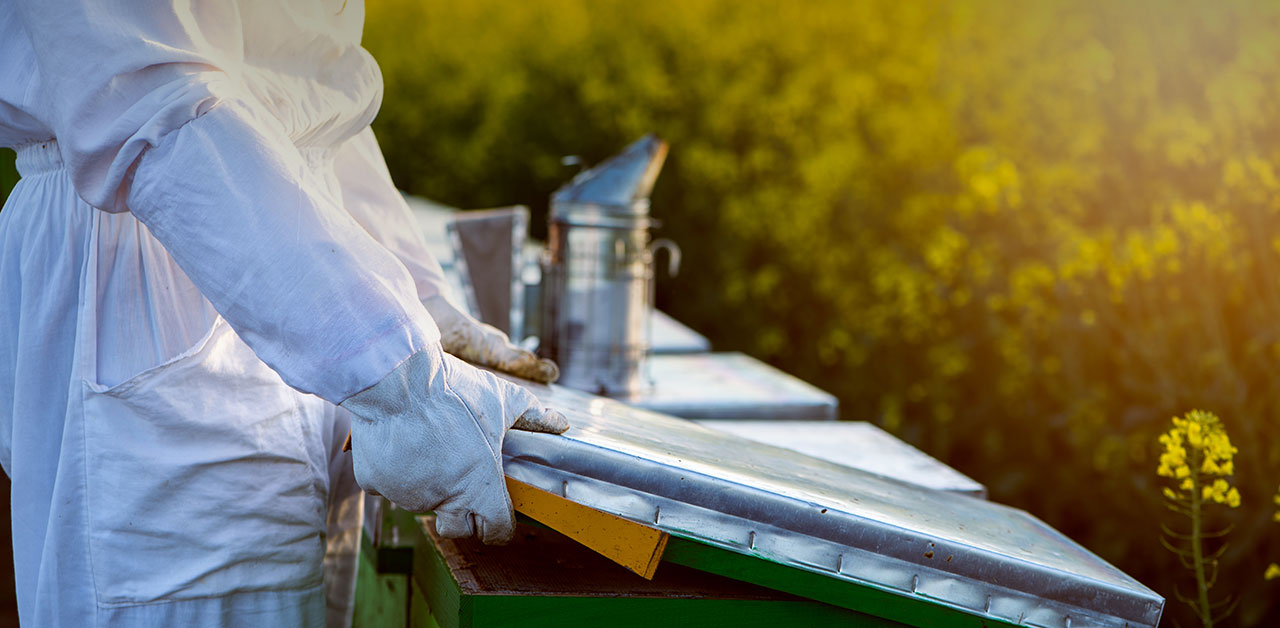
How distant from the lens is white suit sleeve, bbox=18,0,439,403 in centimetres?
107

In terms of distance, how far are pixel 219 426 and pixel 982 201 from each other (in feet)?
10.0

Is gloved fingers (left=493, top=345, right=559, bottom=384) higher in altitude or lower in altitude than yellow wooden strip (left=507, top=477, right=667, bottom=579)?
higher

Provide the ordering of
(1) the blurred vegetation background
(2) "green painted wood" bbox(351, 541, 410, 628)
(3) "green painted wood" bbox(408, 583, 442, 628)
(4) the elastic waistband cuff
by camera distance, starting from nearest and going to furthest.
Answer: (4) the elastic waistband cuff
(3) "green painted wood" bbox(408, 583, 442, 628)
(2) "green painted wood" bbox(351, 541, 410, 628)
(1) the blurred vegetation background

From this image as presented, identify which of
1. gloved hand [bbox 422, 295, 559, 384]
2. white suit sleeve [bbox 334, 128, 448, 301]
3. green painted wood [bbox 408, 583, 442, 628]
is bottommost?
green painted wood [bbox 408, 583, 442, 628]

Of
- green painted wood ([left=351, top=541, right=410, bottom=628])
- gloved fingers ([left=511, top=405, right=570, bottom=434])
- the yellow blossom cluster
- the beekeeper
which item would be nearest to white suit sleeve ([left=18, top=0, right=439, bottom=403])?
the beekeeper

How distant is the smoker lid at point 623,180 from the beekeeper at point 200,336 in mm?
1521

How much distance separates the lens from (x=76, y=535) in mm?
1222

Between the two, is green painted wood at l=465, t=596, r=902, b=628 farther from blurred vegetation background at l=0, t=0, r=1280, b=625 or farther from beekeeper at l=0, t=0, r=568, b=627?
blurred vegetation background at l=0, t=0, r=1280, b=625

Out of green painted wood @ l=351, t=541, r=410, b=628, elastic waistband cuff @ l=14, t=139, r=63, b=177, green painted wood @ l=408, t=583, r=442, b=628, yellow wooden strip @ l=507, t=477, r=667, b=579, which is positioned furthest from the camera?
green painted wood @ l=351, t=541, r=410, b=628

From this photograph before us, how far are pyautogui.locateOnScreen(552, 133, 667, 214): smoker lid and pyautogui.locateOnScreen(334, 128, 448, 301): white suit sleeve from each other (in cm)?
128

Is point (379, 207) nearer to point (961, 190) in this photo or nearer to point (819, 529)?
point (819, 529)

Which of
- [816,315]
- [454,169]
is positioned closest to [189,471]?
[816,315]

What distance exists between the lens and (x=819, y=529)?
1.17 metres

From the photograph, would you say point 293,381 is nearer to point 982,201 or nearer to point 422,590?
point 422,590
